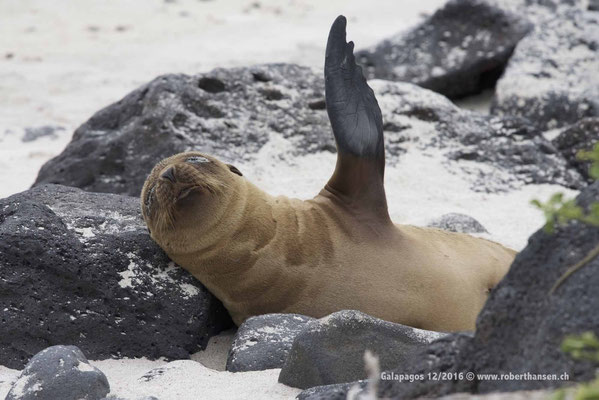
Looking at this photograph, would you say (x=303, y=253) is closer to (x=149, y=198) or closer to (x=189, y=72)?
(x=149, y=198)

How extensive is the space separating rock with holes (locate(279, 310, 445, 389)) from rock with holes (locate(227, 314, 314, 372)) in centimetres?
31

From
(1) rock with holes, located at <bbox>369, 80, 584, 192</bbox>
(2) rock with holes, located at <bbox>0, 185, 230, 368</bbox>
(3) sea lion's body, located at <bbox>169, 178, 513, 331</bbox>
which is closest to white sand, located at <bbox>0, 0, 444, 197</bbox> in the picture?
(1) rock with holes, located at <bbox>369, 80, 584, 192</bbox>

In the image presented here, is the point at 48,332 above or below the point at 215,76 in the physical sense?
below

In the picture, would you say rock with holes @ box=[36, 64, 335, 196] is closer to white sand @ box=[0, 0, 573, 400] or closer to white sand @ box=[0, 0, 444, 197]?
white sand @ box=[0, 0, 573, 400]

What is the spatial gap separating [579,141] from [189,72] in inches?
171

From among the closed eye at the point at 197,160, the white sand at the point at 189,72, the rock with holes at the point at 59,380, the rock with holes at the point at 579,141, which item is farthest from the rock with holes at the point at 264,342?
the rock with holes at the point at 579,141

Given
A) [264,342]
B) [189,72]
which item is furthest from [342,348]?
[189,72]

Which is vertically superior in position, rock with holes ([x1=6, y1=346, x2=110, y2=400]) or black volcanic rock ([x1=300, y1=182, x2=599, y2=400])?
black volcanic rock ([x1=300, y1=182, x2=599, y2=400])

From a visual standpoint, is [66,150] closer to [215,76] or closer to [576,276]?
[215,76]

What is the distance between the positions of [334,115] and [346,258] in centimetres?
73

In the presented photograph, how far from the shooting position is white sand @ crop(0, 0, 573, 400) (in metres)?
4.07

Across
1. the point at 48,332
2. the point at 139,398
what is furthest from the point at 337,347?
the point at 48,332

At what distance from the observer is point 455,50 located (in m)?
8.64

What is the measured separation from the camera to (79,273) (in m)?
4.18
